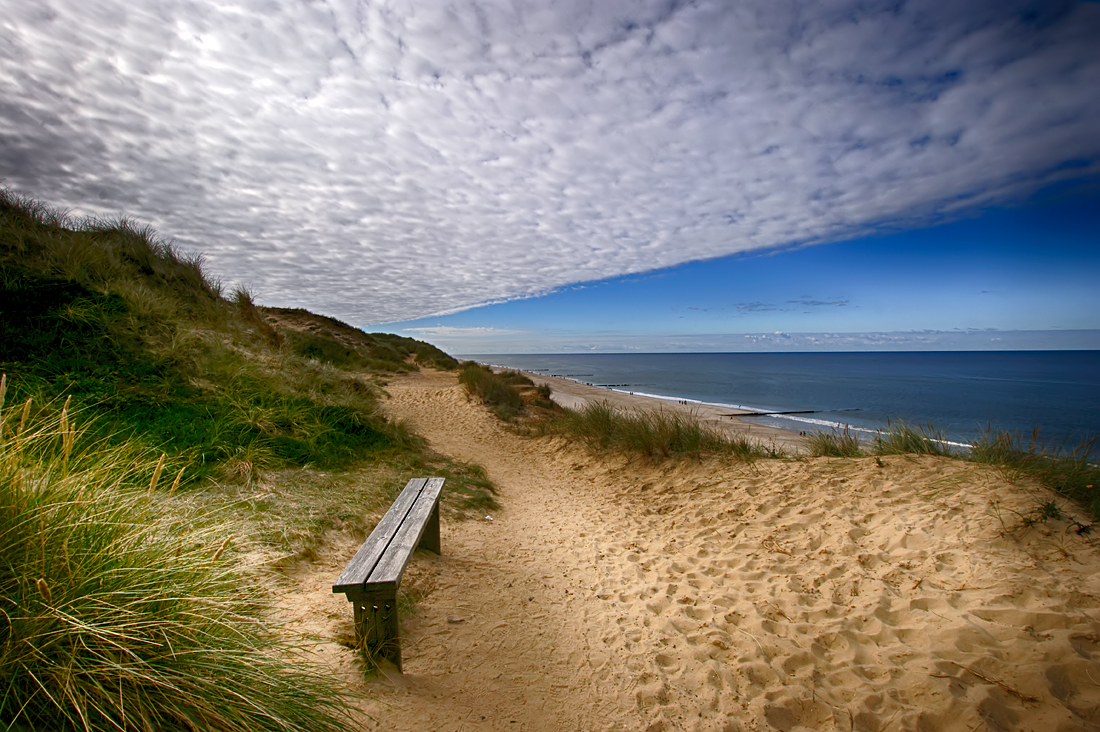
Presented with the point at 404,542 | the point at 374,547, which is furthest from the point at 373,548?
the point at 404,542

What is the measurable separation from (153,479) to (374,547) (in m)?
1.45

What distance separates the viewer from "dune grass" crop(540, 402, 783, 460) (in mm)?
7688

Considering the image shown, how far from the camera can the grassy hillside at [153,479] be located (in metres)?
1.58

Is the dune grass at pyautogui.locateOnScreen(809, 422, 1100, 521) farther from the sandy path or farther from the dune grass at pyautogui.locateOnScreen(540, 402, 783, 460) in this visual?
the sandy path

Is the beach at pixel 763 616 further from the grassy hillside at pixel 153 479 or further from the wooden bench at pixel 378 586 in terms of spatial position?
the grassy hillside at pixel 153 479

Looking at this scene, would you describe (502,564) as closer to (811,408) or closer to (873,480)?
(873,480)

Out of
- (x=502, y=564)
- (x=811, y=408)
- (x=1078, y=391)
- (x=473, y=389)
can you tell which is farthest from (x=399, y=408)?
(x=1078, y=391)

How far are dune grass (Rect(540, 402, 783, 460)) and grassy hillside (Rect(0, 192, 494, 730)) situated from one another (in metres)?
2.79

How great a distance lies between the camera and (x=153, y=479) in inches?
77.8

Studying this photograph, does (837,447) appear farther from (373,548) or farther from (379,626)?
(379,626)

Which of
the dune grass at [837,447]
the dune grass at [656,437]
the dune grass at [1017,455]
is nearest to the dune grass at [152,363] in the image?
the dune grass at [656,437]

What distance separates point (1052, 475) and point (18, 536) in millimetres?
7545

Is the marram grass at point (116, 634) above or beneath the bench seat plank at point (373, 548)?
above

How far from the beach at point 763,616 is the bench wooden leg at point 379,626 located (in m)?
0.09
